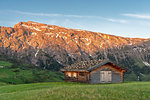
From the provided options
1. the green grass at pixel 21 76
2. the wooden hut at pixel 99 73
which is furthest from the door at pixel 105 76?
the green grass at pixel 21 76

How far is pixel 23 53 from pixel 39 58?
2253 cm

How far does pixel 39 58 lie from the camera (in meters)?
180

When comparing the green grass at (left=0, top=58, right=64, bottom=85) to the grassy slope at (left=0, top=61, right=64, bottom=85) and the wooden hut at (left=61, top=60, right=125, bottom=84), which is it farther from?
the wooden hut at (left=61, top=60, right=125, bottom=84)

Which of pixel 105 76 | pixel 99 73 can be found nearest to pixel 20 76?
pixel 99 73

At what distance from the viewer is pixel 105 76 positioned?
35500mm

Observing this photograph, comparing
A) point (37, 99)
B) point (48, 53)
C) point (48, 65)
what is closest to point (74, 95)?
point (37, 99)

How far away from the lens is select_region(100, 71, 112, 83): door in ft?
115

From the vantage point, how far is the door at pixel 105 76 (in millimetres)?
35156

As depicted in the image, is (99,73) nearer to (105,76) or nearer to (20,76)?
(105,76)

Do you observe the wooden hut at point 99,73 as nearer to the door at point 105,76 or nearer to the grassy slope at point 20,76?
the door at point 105,76

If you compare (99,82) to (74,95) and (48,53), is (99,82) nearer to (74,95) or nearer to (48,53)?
(74,95)

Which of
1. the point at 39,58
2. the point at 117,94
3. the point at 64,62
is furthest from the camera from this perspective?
the point at 64,62

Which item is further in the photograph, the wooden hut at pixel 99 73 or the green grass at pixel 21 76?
the green grass at pixel 21 76

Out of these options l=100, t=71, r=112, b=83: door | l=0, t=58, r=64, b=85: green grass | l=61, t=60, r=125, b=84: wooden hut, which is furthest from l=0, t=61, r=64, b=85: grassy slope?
l=100, t=71, r=112, b=83: door
